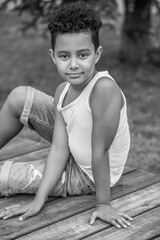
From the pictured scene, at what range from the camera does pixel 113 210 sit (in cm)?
250

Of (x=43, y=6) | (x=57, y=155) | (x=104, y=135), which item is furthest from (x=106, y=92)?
(x=43, y=6)

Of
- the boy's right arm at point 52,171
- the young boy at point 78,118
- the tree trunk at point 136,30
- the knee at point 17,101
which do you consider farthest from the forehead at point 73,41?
the tree trunk at point 136,30

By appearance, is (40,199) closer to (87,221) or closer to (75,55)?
(87,221)

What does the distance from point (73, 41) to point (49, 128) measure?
75 cm

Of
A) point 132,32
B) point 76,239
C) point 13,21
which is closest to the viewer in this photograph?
point 76,239

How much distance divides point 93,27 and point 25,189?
Result: 36.9 inches

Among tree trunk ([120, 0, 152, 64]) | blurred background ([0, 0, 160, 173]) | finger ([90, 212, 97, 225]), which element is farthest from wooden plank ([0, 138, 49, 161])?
tree trunk ([120, 0, 152, 64])

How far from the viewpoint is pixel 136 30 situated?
701 cm

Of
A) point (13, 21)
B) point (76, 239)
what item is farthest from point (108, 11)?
point (13, 21)

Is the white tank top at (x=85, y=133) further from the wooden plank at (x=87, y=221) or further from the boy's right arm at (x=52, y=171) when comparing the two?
the wooden plank at (x=87, y=221)

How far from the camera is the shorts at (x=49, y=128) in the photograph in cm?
276

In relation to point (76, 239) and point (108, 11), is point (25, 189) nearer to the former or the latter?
point (76, 239)

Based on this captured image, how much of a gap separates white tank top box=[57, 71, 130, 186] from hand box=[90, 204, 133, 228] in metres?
0.28

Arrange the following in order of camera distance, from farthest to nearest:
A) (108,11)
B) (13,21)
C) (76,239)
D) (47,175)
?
(13,21), (108,11), (47,175), (76,239)
